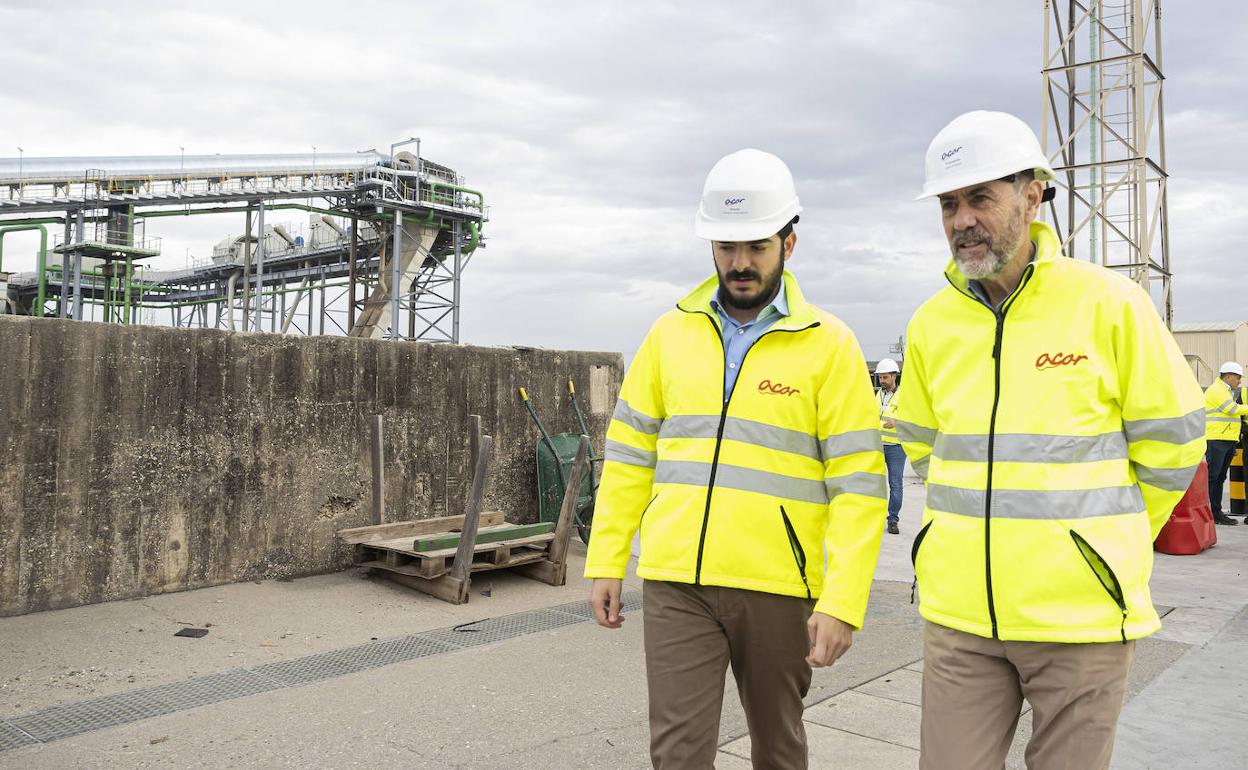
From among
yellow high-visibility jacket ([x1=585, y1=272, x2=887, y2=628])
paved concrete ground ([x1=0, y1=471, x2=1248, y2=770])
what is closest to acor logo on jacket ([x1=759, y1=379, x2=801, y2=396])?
yellow high-visibility jacket ([x1=585, y1=272, x2=887, y2=628])

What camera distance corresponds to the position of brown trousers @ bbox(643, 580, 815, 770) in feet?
8.47

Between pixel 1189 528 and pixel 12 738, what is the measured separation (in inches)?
386

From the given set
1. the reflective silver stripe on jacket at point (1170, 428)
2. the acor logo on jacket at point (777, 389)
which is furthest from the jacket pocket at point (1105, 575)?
the acor logo on jacket at point (777, 389)

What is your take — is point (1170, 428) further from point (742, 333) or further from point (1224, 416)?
point (1224, 416)

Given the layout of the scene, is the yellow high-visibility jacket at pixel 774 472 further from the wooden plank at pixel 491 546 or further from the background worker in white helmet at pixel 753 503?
the wooden plank at pixel 491 546

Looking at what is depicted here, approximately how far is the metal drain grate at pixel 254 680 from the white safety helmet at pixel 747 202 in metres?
3.57

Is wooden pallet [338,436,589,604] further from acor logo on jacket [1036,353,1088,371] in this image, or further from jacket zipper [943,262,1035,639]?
acor logo on jacket [1036,353,1088,371]

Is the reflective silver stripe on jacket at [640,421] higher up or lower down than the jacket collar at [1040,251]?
lower down

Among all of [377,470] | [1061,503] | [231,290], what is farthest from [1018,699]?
[231,290]

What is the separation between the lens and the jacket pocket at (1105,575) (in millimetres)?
2102

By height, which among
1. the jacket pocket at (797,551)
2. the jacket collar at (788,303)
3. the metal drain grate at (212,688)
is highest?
the jacket collar at (788,303)

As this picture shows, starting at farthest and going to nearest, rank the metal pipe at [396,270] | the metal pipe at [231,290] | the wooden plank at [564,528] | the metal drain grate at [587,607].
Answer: the metal pipe at [231,290]
the metal pipe at [396,270]
the wooden plank at [564,528]
the metal drain grate at [587,607]

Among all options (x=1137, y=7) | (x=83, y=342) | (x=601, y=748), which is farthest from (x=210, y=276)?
(x=601, y=748)

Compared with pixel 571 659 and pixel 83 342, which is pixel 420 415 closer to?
pixel 83 342
